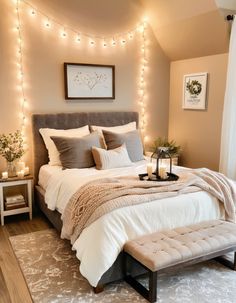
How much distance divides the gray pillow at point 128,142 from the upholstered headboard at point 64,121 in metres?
0.40

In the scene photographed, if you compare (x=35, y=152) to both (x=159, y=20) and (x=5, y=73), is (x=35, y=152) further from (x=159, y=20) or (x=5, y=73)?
(x=159, y=20)

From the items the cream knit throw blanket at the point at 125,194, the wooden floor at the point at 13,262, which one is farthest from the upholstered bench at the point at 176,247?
the wooden floor at the point at 13,262

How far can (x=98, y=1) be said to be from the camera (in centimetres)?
419

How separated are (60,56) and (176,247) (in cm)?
299

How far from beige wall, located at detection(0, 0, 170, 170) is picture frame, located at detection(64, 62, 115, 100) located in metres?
0.08

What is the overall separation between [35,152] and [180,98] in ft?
8.06

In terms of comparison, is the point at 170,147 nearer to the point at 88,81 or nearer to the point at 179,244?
the point at 88,81

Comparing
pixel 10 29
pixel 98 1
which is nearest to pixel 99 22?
pixel 98 1

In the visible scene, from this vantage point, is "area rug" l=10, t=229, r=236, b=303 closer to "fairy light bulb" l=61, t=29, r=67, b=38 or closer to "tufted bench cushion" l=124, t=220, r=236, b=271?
"tufted bench cushion" l=124, t=220, r=236, b=271

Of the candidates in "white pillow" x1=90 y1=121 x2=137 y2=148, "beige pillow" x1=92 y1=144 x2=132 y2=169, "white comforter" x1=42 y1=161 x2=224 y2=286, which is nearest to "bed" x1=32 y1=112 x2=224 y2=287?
"white comforter" x1=42 y1=161 x2=224 y2=286

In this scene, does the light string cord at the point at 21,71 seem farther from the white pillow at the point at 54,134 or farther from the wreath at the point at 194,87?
the wreath at the point at 194,87

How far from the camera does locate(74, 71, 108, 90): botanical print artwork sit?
430 centimetres

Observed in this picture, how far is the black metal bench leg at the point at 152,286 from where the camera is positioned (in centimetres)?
222

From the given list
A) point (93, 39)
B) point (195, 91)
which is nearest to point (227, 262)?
point (195, 91)
